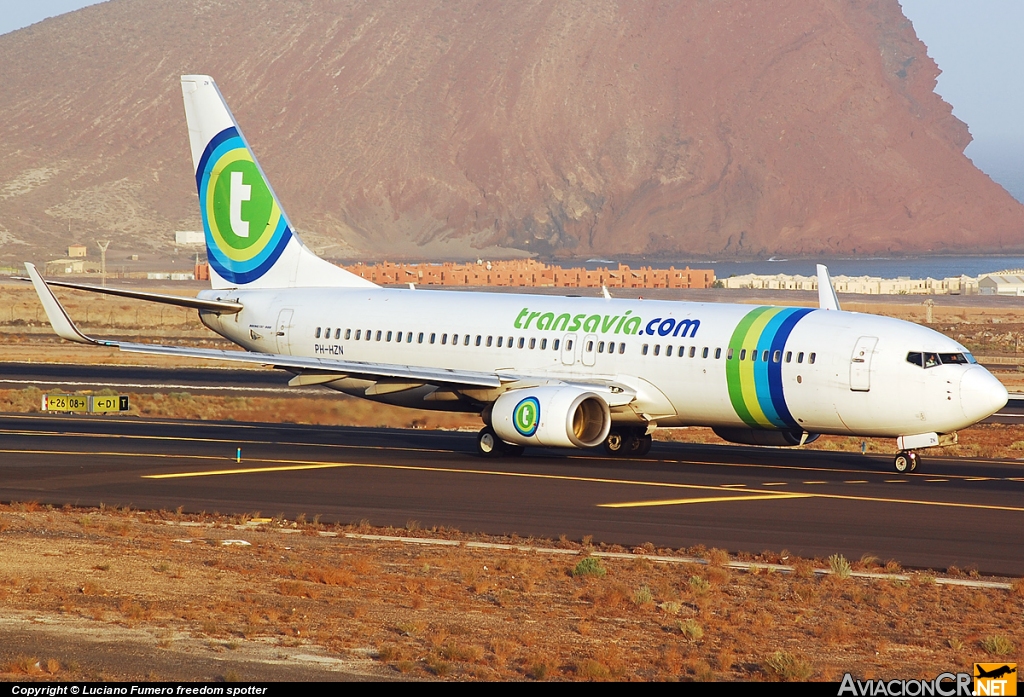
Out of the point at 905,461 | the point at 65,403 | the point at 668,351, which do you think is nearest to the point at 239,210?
the point at 65,403

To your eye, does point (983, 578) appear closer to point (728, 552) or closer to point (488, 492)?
point (728, 552)

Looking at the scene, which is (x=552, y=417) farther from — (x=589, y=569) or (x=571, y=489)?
(x=589, y=569)

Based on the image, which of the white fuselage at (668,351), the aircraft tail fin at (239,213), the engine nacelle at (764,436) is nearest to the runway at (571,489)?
the engine nacelle at (764,436)

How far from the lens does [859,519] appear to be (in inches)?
969

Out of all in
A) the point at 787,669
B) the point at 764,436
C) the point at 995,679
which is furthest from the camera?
the point at 764,436

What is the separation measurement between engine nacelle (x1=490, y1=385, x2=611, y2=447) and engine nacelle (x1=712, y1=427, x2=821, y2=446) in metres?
3.01

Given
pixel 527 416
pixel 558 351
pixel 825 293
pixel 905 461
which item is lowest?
pixel 905 461

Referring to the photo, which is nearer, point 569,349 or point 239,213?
point 569,349

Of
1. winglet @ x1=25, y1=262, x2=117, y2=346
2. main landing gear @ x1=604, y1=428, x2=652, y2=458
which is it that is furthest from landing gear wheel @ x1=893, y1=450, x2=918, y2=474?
winglet @ x1=25, y1=262, x2=117, y2=346

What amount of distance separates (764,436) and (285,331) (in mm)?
13979

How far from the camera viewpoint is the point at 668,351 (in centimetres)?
3372

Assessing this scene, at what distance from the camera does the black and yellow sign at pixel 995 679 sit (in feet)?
41.9

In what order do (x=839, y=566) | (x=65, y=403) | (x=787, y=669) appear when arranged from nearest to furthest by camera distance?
(x=787, y=669) → (x=839, y=566) → (x=65, y=403)

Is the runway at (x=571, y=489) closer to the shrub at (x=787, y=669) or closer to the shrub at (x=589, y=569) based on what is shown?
the shrub at (x=589, y=569)
